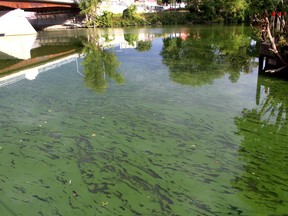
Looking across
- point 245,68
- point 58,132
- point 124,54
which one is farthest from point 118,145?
point 124,54

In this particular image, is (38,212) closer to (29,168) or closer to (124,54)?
(29,168)

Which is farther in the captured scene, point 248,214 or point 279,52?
point 279,52

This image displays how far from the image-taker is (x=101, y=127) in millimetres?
9008

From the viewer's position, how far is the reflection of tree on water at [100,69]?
14453 mm

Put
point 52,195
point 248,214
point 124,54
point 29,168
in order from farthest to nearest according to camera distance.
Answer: point 124,54, point 29,168, point 52,195, point 248,214

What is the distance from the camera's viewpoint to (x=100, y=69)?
1775 cm

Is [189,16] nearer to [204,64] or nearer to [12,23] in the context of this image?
[12,23]

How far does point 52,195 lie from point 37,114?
5064mm

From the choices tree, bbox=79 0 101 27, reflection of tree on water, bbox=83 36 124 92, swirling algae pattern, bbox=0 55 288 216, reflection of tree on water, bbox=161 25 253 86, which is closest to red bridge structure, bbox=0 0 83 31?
tree, bbox=79 0 101 27

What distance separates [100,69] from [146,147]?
10.9 meters

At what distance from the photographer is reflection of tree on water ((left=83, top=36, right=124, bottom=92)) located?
47.4 feet

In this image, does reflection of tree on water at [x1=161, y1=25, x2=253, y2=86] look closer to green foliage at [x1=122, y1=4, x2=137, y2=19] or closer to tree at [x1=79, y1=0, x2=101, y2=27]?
tree at [x1=79, y1=0, x2=101, y2=27]

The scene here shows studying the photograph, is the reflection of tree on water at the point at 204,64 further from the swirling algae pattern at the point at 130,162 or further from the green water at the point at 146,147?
the swirling algae pattern at the point at 130,162

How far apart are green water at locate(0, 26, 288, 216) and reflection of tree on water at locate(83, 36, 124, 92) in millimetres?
296
